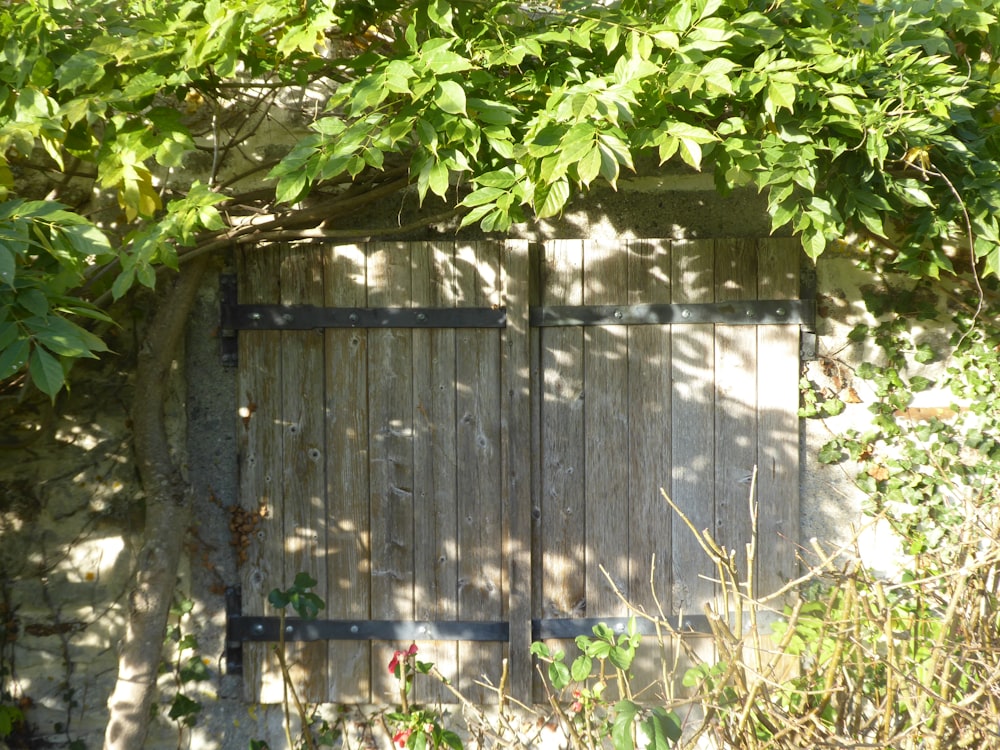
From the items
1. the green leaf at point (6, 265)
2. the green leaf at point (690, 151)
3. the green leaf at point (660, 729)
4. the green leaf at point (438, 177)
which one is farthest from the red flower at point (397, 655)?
the green leaf at point (690, 151)

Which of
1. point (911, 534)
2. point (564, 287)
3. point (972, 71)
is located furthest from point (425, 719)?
point (972, 71)

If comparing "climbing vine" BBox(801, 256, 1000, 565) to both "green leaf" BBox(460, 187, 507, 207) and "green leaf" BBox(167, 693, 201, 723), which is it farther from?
"green leaf" BBox(167, 693, 201, 723)

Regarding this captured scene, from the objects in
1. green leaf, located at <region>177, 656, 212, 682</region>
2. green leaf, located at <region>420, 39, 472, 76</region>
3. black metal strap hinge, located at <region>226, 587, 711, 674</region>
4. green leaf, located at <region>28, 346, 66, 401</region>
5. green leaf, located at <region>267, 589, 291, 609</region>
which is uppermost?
green leaf, located at <region>420, 39, 472, 76</region>

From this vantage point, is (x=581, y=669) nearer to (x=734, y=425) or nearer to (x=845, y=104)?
(x=734, y=425)

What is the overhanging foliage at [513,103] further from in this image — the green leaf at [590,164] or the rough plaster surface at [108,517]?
the rough plaster surface at [108,517]

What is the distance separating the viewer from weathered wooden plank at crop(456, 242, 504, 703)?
9.21ft

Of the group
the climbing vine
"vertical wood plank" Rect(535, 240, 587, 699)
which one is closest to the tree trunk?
"vertical wood plank" Rect(535, 240, 587, 699)

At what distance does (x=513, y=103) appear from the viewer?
2.24 metres

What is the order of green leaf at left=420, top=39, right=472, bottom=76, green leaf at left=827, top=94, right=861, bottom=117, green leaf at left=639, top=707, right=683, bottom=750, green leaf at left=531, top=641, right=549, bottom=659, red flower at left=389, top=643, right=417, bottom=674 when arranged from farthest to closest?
1. red flower at left=389, top=643, right=417, bottom=674
2. green leaf at left=531, top=641, right=549, bottom=659
3. green leaf at left=827, top=94, right=861, bottom=117
4. green leaf at left=420, top=39, right=472, bottom=76
5. green leaf at left=639, top=707, right=683, bottom=750

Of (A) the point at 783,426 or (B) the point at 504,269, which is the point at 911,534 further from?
(B) the point at 504,269

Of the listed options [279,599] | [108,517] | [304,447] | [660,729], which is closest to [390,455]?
[304,447]

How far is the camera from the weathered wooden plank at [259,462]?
2.82 metres

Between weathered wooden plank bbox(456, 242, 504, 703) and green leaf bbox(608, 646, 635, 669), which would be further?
weathered wooden plank bbox(456, 242, 504, 703)

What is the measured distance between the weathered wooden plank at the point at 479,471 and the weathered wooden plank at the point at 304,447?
0.46 m
